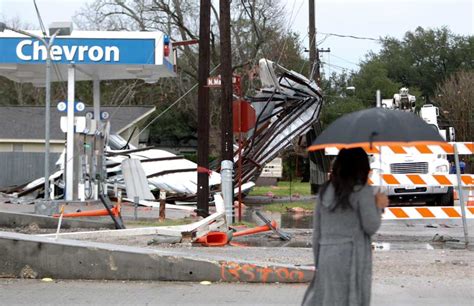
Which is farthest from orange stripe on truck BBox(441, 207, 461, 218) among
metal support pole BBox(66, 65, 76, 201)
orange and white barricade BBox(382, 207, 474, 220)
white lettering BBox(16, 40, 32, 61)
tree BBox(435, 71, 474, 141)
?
tree BBox(435, 71, 474, 141)

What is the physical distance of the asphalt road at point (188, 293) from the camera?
25.6ft

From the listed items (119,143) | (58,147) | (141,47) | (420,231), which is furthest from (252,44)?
(420,231)

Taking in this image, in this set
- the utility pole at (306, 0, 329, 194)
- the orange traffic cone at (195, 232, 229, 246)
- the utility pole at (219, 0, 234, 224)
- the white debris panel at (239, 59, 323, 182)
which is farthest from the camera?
the utility pole at (306, 0, 329, 194)

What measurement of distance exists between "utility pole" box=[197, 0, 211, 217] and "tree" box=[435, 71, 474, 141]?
39.2m

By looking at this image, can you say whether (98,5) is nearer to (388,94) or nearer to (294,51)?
(294,51)

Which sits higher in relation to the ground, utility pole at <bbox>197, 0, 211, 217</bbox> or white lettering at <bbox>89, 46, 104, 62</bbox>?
white lettering at <bbox>89, 46, 104, 62</bbox>

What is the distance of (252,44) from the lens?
4412 cm

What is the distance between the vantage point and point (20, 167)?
32.3 meters

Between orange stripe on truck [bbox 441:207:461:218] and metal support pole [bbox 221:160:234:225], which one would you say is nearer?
orange stripe on truck [bbox 441:207:461:218]

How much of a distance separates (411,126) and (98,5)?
44788 mm

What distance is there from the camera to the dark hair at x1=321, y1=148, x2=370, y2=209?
187 inches

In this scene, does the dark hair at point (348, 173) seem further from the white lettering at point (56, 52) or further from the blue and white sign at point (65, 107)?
the blue and white sign at point (65, 107)

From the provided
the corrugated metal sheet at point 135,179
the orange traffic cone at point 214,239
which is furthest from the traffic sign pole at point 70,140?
the orange traffic cone at point 214,239

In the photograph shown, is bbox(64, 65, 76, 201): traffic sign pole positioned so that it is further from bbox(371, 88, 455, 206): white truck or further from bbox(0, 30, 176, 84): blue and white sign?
bbox(371, 88, 455, 206): white truck
